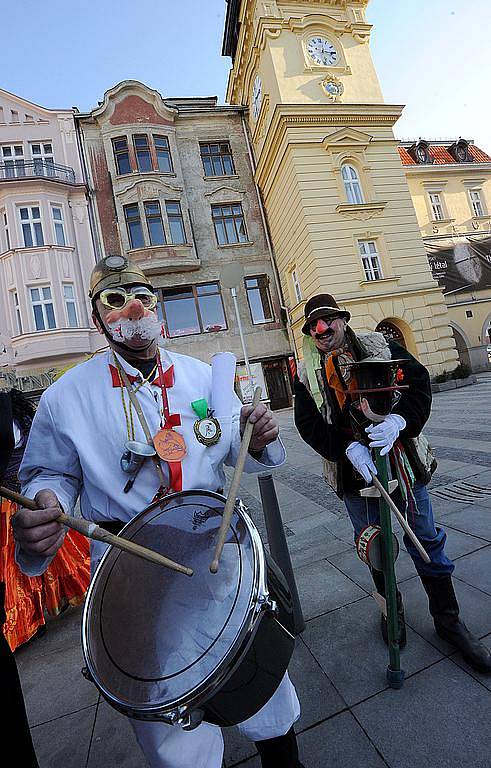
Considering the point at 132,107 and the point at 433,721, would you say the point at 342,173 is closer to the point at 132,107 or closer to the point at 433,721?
the point at 132,107

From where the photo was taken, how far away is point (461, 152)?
23109 mm

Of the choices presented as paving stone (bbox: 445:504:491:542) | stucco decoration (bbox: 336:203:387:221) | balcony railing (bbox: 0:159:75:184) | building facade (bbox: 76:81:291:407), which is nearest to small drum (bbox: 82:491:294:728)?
paving stone (bbox: 445:504:491:542)

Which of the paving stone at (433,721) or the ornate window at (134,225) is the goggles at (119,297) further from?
the ornate window at (134,225)

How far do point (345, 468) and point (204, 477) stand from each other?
99cm

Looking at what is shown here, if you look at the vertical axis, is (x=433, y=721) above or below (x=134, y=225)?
below

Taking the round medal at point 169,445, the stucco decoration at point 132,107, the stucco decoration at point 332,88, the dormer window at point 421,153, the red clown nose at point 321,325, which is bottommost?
the round medal at point 169,445

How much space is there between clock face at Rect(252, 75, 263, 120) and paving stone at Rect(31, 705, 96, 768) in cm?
1907

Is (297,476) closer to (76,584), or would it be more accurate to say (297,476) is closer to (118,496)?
(76,584)

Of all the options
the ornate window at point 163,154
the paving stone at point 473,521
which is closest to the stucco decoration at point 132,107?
the ornate window at point 163,154

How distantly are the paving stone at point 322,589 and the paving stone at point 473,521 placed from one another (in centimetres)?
116

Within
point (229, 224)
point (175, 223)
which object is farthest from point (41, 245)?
point (229, 224)

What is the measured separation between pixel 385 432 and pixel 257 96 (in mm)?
19060

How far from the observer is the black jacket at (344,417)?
6.44ft

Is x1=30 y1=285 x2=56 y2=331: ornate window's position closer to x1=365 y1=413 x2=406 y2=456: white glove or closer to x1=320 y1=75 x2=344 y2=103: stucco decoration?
x1=320 y1=75 x2=344 y2=103: stucco decoration
